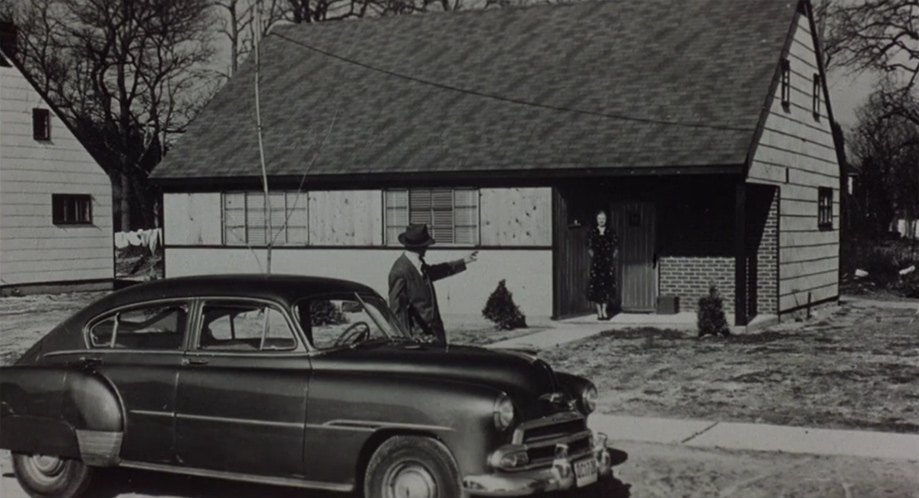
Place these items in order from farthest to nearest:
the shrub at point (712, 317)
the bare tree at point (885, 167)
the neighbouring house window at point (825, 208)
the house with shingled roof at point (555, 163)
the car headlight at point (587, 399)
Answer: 1. the bare tree at point (885, 167)
2. the neighbouring house window at point (825, 208)
3. the house with shingled roof at point (555, 163)
4. the shrub at point (712, 317)
5. the car headlight at point (587, 399)

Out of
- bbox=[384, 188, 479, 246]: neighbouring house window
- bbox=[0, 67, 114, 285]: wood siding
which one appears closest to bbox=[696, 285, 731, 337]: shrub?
bbox=[384, 188, 479, 246]: neighbouring house window

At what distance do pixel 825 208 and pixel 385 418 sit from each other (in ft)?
64.7

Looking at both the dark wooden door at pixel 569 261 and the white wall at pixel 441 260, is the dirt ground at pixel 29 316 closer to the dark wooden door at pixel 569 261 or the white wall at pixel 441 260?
the white wall at pixel 441 260

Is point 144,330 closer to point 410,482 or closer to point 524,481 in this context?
point 410,482

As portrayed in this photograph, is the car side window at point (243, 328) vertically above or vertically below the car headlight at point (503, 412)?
above

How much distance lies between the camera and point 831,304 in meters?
25.2

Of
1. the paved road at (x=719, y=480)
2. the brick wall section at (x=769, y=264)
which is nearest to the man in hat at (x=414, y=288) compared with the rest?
the paved road at (x=719, y=480)

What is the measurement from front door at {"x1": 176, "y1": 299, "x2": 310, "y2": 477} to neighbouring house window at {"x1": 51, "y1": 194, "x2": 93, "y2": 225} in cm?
2359

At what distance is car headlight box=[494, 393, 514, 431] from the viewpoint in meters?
6.96

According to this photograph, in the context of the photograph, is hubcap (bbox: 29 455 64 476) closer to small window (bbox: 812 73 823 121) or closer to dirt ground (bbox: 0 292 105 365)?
dirt ground (bbox: 0 292 105 365)

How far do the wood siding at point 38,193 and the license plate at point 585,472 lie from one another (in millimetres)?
24047

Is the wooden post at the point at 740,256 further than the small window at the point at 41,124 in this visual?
No

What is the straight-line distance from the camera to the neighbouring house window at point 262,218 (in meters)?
23.1

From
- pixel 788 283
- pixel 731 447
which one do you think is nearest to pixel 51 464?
pixel 731 447
